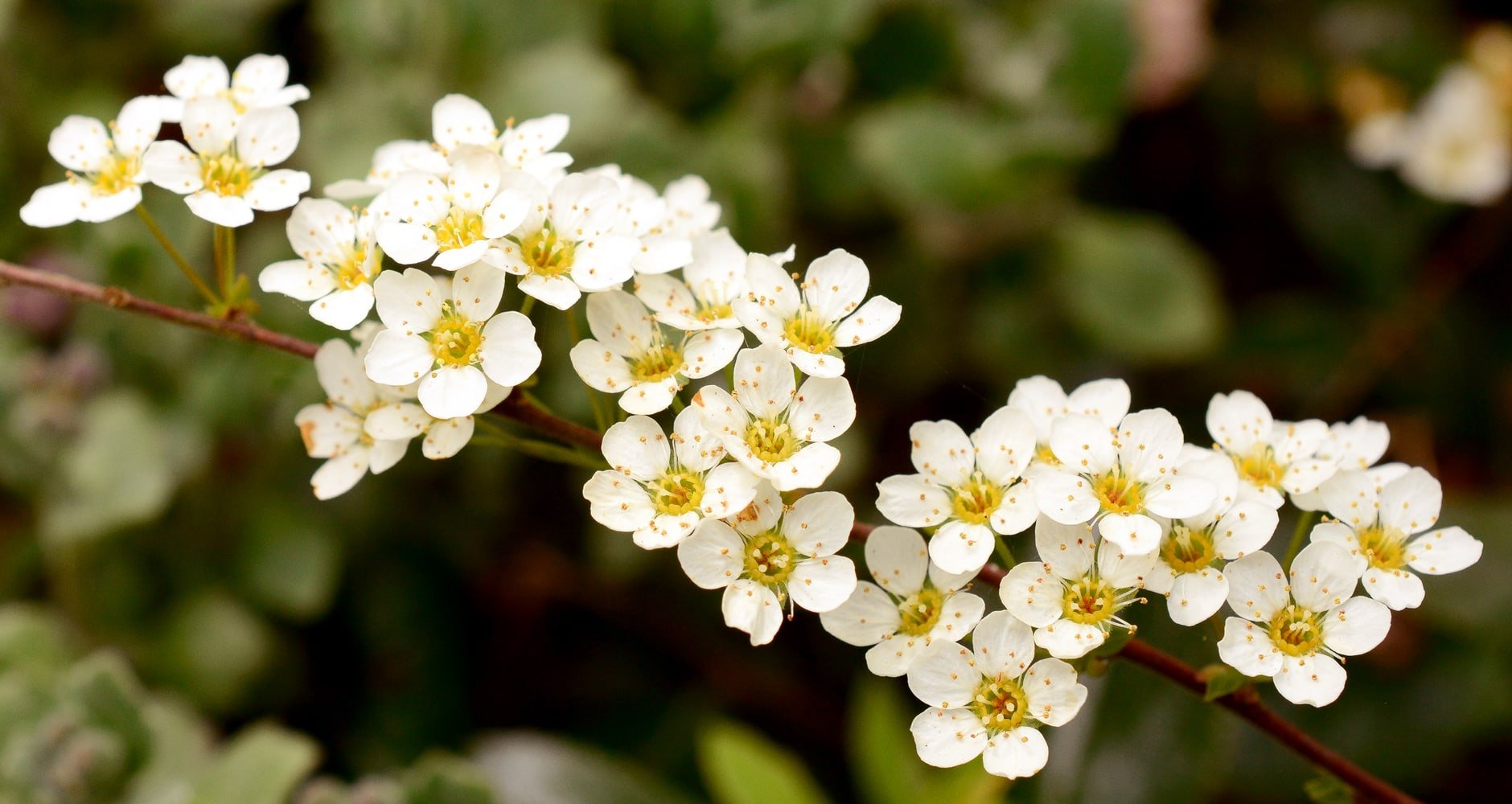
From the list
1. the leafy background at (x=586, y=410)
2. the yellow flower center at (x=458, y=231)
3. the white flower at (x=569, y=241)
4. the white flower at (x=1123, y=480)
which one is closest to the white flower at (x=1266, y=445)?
the white flower at (x=1123, y=480)

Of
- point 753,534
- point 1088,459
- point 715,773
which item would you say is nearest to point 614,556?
point 715,773

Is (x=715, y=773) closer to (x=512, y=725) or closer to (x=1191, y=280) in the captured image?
(x=512, y=725)

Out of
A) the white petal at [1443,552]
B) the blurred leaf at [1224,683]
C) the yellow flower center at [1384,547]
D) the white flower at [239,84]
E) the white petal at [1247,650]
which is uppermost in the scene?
the white petal at [1443,552]

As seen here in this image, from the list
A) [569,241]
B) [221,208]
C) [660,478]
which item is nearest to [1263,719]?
[660,478]

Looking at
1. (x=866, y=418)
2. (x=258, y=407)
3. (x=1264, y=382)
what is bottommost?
(x=258, y=407)

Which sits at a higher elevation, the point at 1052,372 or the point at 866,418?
the point at 1052,372

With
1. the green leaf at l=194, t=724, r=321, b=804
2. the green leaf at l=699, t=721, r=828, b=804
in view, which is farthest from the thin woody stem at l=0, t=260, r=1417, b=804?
the green leaf at l=699, t=721, r=828, b=804

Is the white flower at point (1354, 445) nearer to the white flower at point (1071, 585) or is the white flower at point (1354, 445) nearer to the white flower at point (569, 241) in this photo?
the white flower at point (1071, 585)
